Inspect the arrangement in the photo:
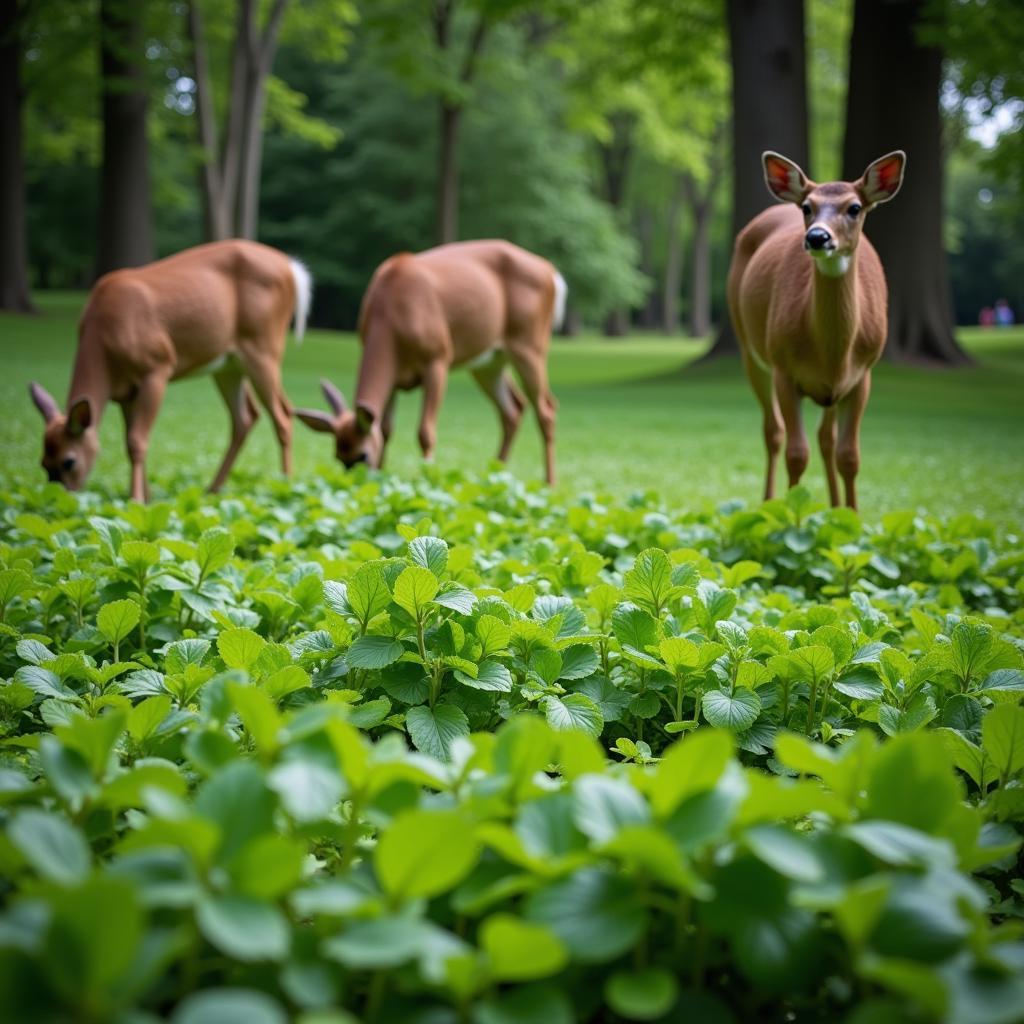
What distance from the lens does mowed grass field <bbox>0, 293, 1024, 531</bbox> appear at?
28.8 ft

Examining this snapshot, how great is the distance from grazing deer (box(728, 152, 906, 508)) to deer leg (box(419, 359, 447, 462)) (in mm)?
3177

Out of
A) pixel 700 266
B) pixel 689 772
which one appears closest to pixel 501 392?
pixel 689 772

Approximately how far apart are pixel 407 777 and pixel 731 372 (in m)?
19.9

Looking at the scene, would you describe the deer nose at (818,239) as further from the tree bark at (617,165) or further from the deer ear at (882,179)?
the tree bark at (617,165)

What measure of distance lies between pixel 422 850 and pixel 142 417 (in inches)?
272

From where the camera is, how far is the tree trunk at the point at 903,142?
18891mm

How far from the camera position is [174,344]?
26.1 ft

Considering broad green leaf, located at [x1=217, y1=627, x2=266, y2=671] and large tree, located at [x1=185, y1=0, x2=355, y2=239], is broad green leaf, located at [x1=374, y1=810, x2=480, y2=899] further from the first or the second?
large tree, located at [x1=185, y1=0, x2=355, y2=239]

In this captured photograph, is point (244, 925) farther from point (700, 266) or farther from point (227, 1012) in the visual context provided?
point (700, 266)

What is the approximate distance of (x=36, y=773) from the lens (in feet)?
7.79

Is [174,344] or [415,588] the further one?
[174,344]

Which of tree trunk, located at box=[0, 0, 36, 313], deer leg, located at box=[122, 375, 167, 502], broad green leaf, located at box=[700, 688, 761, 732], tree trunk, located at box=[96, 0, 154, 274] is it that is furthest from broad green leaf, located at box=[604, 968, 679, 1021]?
tree trunk, located at box=[0, 0, 36, 313]

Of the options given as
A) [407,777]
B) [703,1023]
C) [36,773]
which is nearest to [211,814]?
[407,777]

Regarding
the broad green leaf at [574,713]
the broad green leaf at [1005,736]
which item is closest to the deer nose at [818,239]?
the broad green leaf at [574,713]
